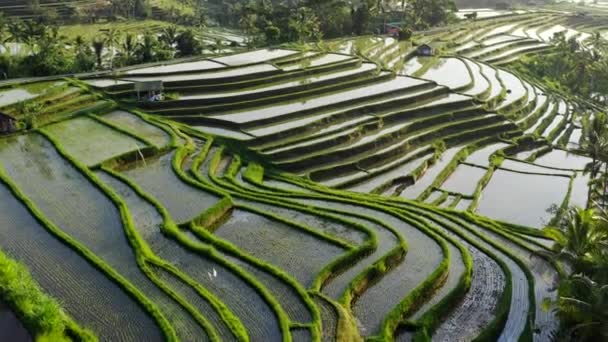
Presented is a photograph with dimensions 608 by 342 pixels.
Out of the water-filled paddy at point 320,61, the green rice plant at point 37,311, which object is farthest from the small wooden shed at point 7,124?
the water-filled paddy at point 320,61

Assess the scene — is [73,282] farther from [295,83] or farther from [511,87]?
[511,87]

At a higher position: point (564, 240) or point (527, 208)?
point (564, 240)

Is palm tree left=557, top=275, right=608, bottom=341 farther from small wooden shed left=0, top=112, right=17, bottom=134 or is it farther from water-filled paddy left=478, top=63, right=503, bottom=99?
water-filled paddy left=478, top=63, right=503, bottom=99

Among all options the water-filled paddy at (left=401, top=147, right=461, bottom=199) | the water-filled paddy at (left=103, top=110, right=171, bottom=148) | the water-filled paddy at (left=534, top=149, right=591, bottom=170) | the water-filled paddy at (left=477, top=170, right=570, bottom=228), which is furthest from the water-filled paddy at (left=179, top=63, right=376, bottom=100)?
the water-filled paddy at (left=534, top=149, right=591, bottom=170)

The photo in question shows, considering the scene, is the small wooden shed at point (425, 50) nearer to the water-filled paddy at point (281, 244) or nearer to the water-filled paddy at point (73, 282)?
the water-filled paddy at point (281, 244)

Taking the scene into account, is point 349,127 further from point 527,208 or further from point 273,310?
point 273,310

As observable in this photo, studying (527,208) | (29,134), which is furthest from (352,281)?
(29,134)
